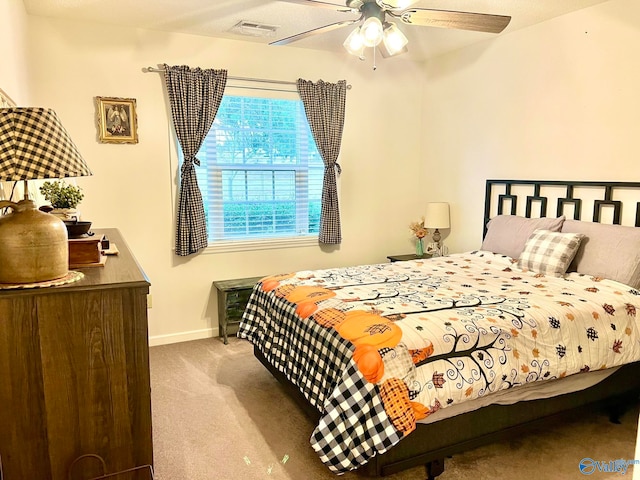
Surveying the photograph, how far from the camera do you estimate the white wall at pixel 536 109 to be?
10.2 ft

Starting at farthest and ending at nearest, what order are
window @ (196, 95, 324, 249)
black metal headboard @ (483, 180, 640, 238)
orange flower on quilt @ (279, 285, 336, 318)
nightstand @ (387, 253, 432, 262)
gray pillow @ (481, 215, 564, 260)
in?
1. nightstand @ (387, 253, 432, 262)
2. window @ (196, 95, 324, 249)
3. gray pillow @ (481, 215, 564, 260)
4. black metal headboard @ (483, 180, 640, 238)
5. orange flower on quilt @ (279, 285, 336, 318)

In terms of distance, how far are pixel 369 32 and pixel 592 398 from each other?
2.33 meters

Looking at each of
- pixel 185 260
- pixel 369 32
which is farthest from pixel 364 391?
pixel 185 260

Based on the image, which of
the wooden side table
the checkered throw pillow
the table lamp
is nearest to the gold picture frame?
the wooden side table

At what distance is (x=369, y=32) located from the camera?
2438mm

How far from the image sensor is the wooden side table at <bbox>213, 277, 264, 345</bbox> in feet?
13.0

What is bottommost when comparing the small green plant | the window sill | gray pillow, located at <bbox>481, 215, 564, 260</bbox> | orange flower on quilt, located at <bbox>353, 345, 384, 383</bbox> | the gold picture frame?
orange flower on quilt, located at <bbox>353, 345, 384, 383</bbox>

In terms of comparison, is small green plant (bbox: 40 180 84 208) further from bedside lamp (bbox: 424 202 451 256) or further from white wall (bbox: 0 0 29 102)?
bedside lamp (bbox: 424 202 451 256)

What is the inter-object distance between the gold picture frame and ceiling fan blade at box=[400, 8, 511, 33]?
2.29m

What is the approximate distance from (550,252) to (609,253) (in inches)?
13.1

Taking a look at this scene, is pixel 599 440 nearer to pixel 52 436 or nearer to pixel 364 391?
pixel 364 391

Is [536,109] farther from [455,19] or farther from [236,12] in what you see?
[236,12]

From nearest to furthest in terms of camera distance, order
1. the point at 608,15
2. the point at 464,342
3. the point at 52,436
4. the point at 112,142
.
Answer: the point at 52,436, the point at 464,342, the point at 608,15, the point at 112,142

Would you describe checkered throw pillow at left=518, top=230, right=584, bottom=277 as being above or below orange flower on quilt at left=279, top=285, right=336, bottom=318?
above
